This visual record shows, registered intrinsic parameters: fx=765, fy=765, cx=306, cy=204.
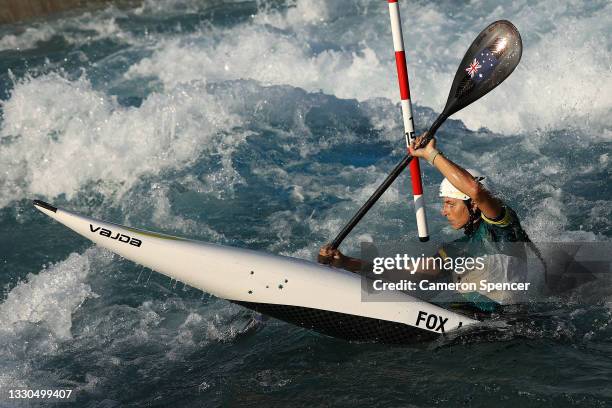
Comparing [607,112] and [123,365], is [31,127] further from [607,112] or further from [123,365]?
[607,112]

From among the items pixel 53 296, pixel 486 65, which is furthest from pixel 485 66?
pixel 53 296

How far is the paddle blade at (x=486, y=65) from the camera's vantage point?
14.6ft

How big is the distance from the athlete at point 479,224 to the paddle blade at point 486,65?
67 cm

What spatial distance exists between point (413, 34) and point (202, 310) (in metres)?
6.06

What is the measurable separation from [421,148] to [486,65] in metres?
0.93

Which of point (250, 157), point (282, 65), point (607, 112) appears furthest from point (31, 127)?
A: point (607, 112)

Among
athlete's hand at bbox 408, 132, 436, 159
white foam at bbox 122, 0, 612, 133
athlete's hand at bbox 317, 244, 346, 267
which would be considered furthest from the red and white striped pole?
white foam at bbox 122, 0, 612, 133

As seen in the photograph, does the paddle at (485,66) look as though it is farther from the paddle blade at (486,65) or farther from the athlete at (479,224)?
the athlete at (479,224)

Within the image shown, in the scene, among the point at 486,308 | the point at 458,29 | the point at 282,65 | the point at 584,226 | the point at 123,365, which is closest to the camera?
the point at 486,308

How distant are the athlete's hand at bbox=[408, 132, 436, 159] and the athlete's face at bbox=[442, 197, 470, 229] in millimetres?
275

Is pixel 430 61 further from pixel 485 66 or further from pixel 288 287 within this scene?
pixel 288 287

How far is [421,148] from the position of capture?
3.97 m

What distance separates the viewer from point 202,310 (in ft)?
17.4

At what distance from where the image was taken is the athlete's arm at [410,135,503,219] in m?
3.75
